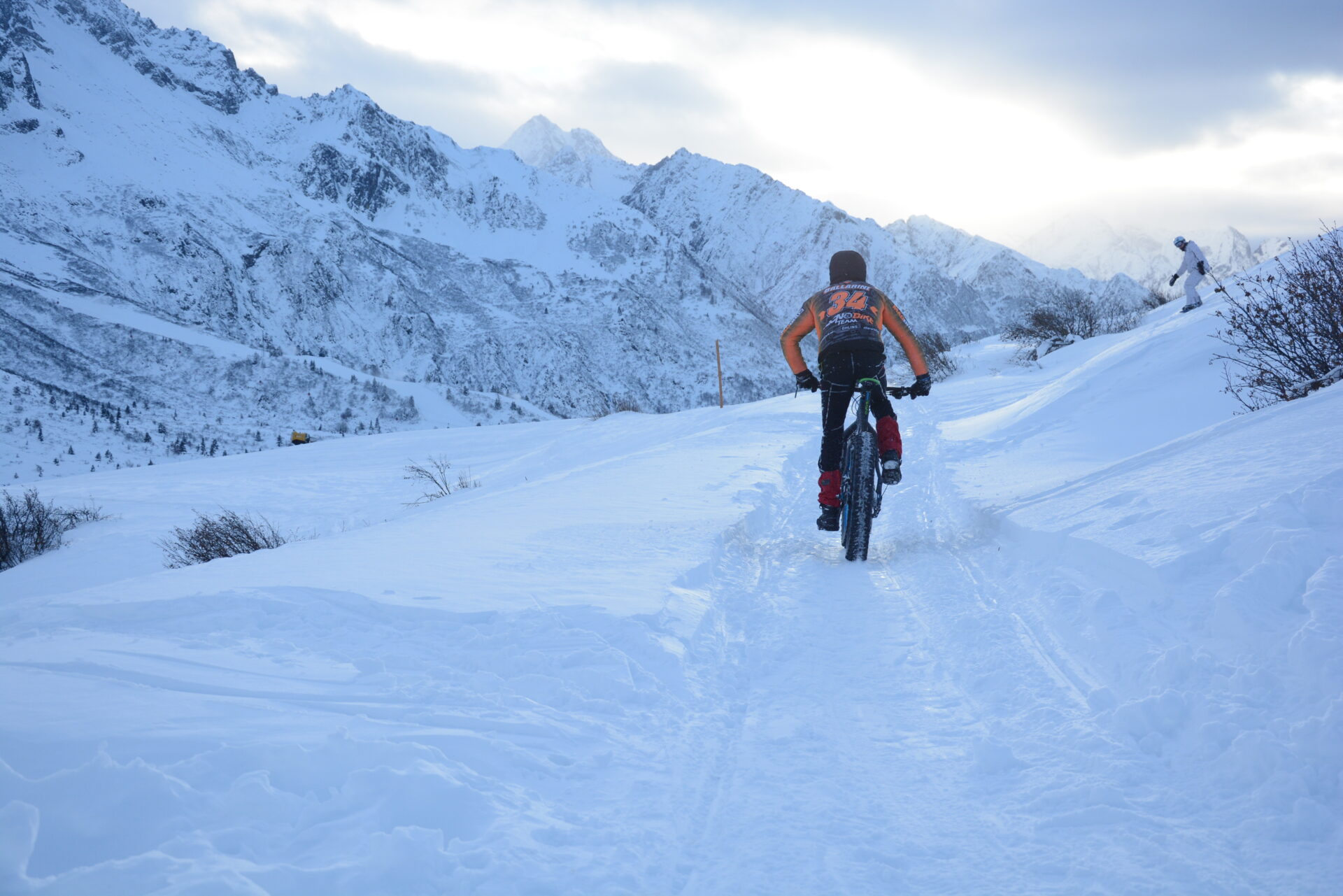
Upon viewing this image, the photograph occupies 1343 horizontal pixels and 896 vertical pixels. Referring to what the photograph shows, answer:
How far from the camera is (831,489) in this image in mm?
5324

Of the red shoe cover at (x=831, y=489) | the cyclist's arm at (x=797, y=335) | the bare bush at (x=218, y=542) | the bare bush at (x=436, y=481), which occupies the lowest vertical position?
the bare bush at (x=218, y=542)

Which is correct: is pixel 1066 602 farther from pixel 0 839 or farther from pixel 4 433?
pixel 4 433

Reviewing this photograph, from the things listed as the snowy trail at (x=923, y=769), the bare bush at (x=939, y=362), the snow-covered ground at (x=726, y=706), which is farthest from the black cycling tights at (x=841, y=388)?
the bare bush at (x=939, y=362)

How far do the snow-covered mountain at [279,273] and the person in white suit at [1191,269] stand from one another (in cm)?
4304

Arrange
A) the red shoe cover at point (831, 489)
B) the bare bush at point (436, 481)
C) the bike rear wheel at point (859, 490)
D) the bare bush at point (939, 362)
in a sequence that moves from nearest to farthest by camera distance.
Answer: the bike rear wheel at point (859, 490), the red shoe cover at point (831, 489), the bare bush at point (436, 481), the bare bush at point (939, 362)

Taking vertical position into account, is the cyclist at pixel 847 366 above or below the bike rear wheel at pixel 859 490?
above

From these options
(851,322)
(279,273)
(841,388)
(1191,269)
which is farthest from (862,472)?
(279,273)

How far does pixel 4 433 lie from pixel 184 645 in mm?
45449

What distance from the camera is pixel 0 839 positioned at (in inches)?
62.5

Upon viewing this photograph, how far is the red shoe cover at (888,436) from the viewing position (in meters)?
5.27

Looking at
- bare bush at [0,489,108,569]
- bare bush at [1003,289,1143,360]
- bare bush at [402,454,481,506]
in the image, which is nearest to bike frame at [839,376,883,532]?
bare bush at [402,454,481,506]

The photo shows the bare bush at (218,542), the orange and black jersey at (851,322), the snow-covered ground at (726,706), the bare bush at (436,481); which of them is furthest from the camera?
the bare bush at (436,481)

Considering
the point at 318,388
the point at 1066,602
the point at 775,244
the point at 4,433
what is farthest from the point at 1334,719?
the point at 775,244

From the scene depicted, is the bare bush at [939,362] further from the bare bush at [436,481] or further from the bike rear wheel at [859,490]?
the bike rear wheel at [859,490]
